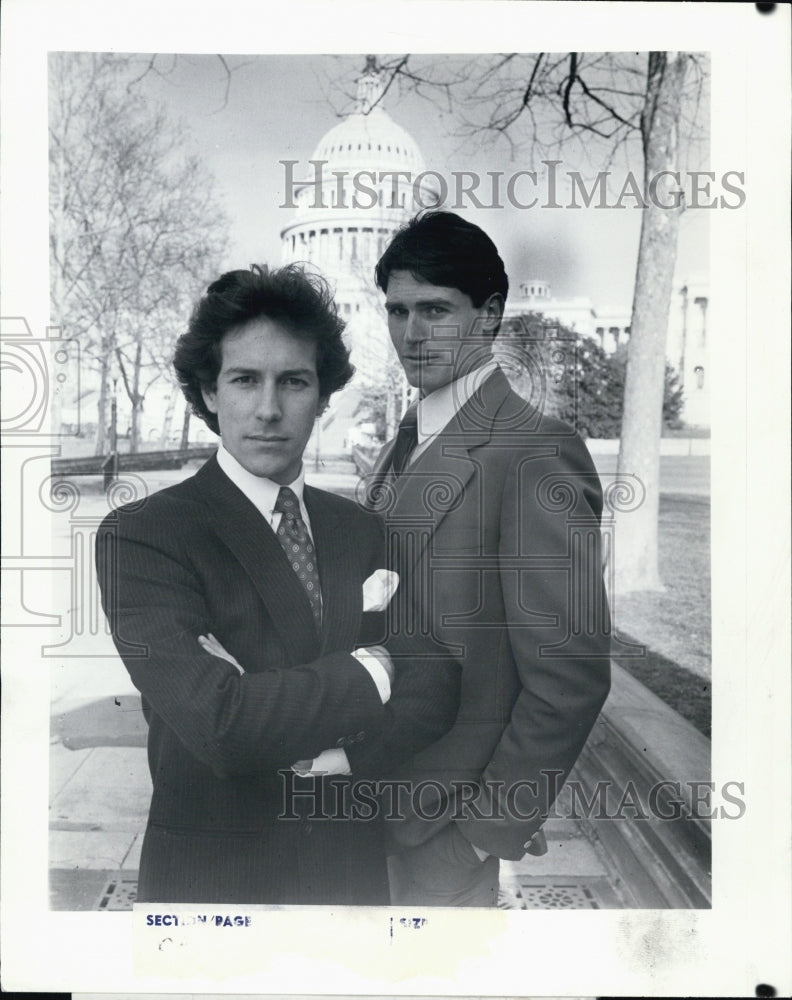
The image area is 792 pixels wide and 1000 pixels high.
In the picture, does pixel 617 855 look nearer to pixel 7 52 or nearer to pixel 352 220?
pixel 352 220

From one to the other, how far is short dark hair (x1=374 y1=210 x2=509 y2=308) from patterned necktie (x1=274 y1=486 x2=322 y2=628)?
0.71 meters

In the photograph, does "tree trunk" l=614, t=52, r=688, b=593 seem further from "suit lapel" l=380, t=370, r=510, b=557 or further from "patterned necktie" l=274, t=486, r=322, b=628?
"patterned necktie" l=274, t=486, r=322, b=628

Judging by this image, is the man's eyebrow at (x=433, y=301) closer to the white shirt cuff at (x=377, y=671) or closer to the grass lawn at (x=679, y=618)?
the grass lawn at (x=679, y=618)

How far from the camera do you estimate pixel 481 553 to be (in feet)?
9.80

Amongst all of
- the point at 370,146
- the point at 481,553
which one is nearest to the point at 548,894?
the point at 481,553

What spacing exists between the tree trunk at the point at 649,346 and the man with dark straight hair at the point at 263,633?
0.68m

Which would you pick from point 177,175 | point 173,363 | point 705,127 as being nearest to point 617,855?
point 173,363

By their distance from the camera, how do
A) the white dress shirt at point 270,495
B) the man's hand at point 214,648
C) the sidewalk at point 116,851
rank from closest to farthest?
1. the man's hand at point 214,648
2. the white dress shirt at point 270,495
3. the sidewalk at point 116,851

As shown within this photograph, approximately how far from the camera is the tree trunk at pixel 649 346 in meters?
3.06

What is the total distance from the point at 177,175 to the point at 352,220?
564 millimetres

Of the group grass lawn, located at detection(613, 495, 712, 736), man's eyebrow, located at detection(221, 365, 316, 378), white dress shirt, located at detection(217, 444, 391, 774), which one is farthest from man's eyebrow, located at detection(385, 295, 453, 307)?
grass lawn, located at detection(613, 495, 712, 736)

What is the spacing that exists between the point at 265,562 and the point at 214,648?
11.4 inches

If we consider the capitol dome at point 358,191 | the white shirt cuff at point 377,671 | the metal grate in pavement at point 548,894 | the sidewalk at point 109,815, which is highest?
the capitol dome at point 358,191

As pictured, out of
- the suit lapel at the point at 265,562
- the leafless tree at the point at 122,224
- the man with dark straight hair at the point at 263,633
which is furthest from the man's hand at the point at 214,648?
the leafless tree at the point at 122,224
